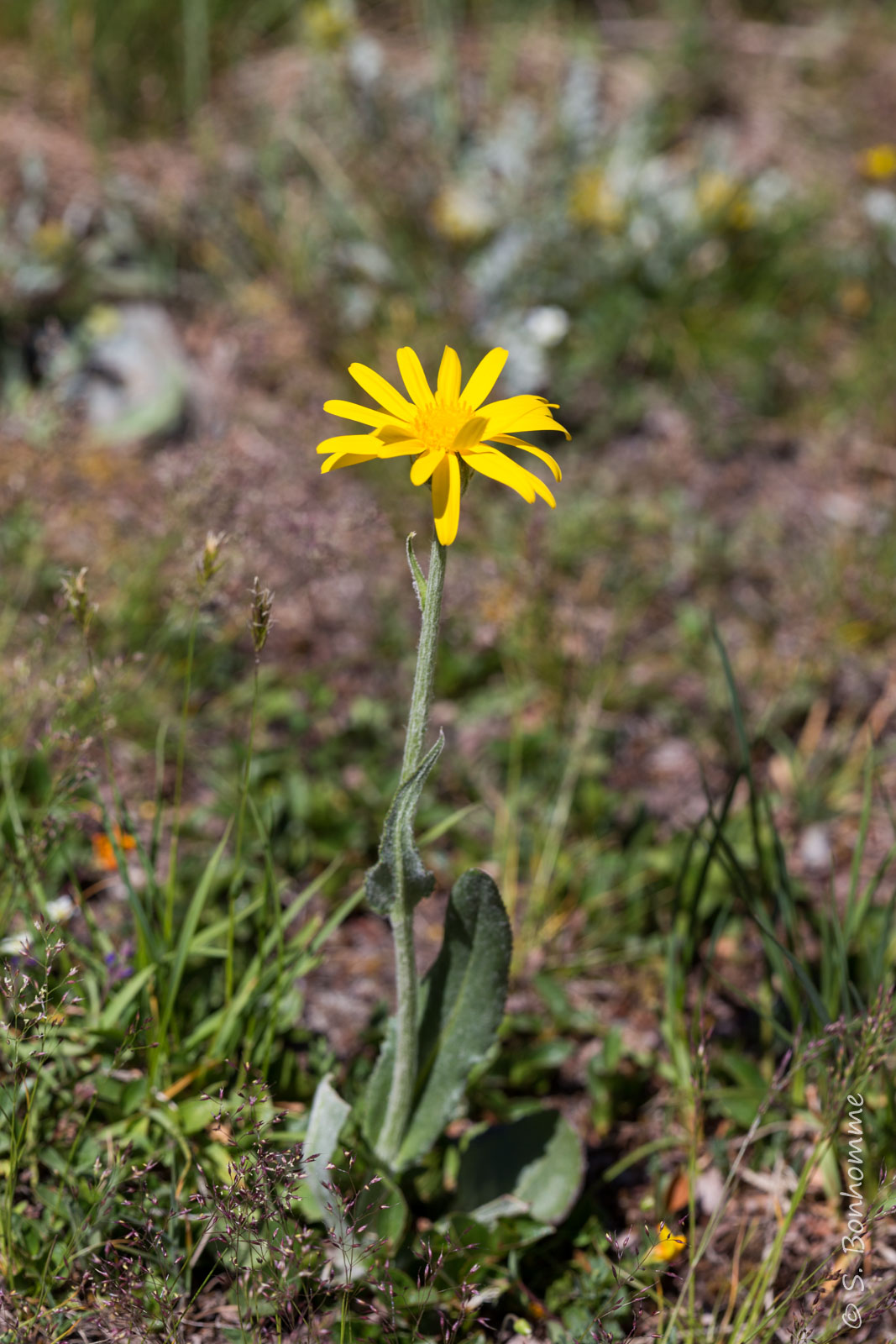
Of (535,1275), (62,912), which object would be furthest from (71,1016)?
(535,1275)

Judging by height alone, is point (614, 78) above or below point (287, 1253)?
above

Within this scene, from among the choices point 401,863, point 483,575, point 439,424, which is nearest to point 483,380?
point 439,424

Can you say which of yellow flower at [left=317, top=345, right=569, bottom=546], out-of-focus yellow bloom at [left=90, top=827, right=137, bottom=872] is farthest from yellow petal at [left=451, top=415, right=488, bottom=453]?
out-of-focus yellow bloom at [left=90, top=827, right=137, bottom=872]

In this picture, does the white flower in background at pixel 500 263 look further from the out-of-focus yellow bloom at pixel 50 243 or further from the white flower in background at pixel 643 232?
the out-of-focus yellow bloom at pixel 50 243

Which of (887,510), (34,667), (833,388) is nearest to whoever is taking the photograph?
(34,667)

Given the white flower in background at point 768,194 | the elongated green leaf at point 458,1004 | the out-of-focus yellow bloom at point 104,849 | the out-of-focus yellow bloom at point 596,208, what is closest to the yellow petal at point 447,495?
the elongated green leaf at point 458,1004

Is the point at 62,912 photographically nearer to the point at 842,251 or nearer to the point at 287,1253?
the point at 287,1253

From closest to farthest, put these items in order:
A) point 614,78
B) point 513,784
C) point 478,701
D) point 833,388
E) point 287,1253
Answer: point 287,1253 → point 513,784 → point 478,701 → point 833,388 → point 614,78
